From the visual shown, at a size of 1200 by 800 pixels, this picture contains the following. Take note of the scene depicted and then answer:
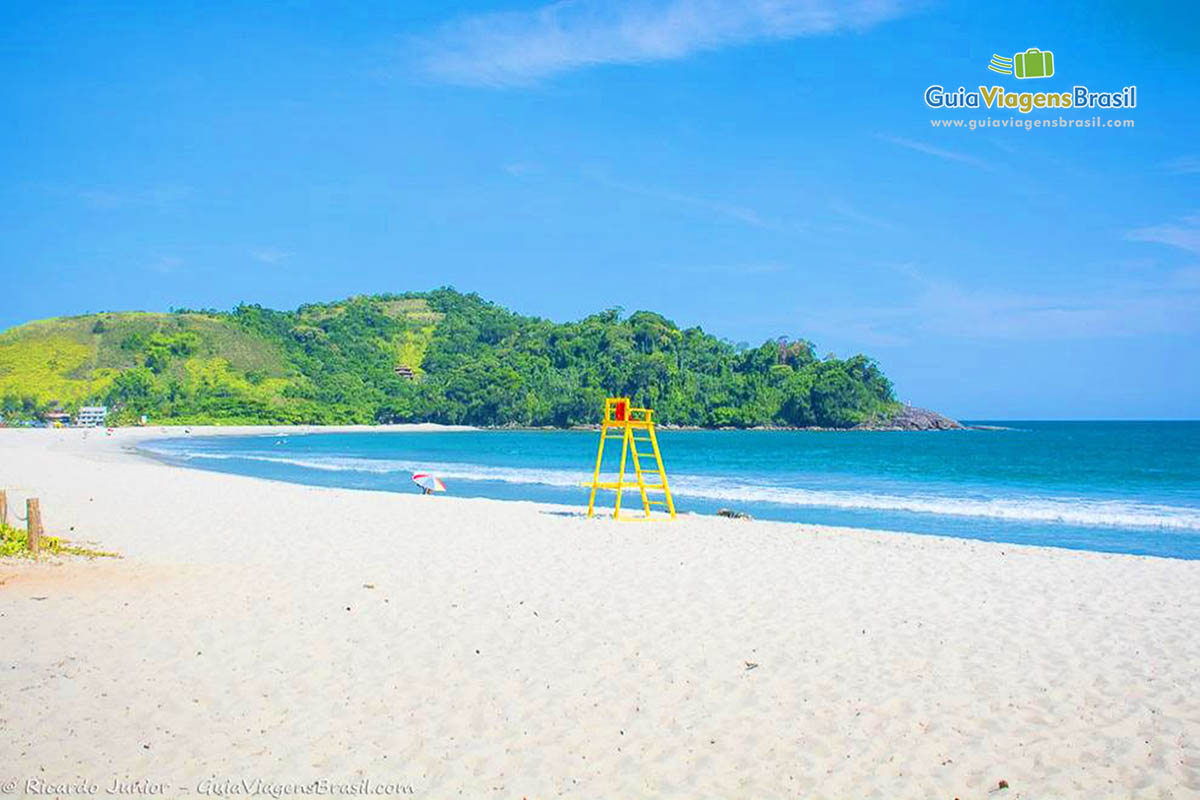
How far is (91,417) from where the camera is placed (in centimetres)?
11006

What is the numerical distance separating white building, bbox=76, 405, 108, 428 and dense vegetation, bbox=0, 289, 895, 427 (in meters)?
3.67

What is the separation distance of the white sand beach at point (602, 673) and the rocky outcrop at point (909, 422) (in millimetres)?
118740

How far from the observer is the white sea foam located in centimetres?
2125

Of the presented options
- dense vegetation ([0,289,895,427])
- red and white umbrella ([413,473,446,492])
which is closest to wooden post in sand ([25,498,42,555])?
red and white umbrella ([413,473,446,492])

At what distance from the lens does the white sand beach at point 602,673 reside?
525 cm

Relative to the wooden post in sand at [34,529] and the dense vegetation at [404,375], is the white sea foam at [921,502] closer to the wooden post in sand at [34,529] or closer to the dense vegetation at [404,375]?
the wooden post in sand at [34,529]

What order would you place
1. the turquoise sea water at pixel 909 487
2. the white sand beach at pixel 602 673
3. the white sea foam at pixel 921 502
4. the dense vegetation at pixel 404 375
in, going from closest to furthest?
the white sand beach at pixel 602 673, the turquoise sea water at pixel 909 487, the white sea foam at pixel 921 502, the dense vegetation at pixel 404 375

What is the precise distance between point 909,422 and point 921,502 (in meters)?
112

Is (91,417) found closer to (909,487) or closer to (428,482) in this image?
(428,482)

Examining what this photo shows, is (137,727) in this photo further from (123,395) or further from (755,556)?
(123,395)

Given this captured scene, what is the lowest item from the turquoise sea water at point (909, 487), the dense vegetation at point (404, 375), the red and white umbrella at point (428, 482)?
the turquoise sea water at point (909, 487)

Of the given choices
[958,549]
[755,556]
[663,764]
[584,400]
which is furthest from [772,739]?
[584,400]

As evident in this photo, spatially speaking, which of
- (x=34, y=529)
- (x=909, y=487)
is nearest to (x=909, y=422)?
(x=909, y=487)

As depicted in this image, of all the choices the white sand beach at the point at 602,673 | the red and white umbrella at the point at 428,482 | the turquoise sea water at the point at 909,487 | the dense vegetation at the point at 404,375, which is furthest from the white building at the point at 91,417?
the white sand beach at the point at 602,673
